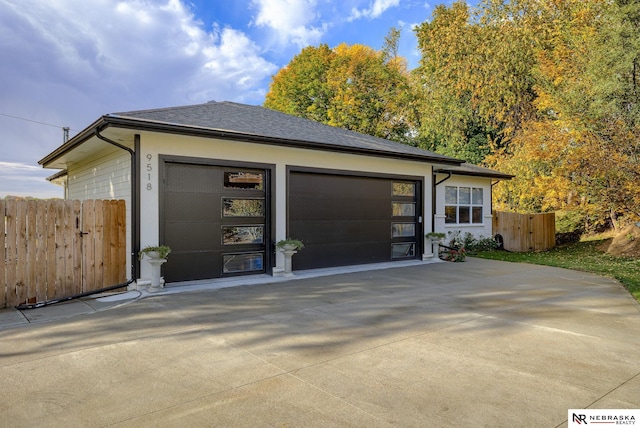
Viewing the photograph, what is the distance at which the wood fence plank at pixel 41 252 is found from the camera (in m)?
5.76

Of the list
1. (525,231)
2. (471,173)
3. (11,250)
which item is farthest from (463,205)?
(11,250)

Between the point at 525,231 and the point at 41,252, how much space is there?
49.4 feet

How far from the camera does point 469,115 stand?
70.1 ft

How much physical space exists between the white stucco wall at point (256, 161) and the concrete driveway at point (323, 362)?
5.66ft

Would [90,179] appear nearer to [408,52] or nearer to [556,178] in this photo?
[556,178]

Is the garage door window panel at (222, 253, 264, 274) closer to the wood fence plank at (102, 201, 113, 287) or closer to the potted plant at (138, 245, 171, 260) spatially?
the potted plant at (138, 245, 171, 260)

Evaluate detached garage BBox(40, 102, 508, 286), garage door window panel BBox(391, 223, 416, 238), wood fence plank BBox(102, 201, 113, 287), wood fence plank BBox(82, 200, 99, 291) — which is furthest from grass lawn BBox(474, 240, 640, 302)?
wood fence plank BBox(82, 200, 99, 291)

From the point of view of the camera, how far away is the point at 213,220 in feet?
24.4

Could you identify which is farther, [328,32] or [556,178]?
[328,32]

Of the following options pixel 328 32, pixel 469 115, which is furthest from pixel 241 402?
pixel 328 32

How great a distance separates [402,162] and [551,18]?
1527cm

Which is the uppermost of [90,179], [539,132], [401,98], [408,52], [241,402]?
[408,52]

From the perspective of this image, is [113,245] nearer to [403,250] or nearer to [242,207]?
[242,207]

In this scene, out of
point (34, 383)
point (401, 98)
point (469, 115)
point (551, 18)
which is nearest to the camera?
point (34, 383)
